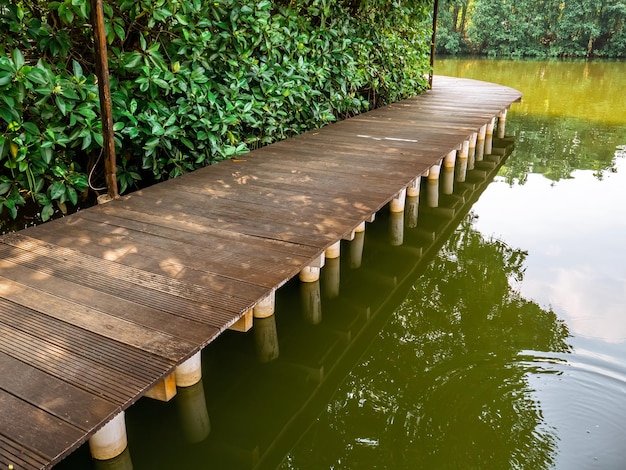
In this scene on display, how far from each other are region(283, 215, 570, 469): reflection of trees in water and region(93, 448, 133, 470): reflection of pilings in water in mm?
715

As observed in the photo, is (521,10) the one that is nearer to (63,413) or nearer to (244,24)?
(244,24)

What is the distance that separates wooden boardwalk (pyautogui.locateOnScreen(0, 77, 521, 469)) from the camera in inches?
77.0

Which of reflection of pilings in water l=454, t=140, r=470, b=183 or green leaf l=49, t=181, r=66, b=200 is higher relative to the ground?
green leaf l=49, t=181, r=66, b=200

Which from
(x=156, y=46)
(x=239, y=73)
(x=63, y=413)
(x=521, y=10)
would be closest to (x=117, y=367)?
(x=63, y=413)

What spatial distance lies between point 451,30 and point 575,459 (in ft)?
98.7

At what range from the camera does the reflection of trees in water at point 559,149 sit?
8.06m

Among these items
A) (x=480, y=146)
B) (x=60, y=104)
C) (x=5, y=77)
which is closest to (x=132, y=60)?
(x=60, y=104)

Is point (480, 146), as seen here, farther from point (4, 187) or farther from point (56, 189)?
point (4, 187)

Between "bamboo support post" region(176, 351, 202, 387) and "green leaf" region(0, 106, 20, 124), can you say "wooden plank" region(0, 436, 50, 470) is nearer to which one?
"bamboo support post" region(176, 351, 202, 387)

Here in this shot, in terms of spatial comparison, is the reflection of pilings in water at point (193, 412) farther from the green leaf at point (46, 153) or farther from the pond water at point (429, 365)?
the green leaf at point (46, 153)

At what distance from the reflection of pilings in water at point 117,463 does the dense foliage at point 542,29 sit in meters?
27.0

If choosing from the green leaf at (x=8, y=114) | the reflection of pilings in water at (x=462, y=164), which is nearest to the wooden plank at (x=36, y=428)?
the green leaf at (x=8, y=114)

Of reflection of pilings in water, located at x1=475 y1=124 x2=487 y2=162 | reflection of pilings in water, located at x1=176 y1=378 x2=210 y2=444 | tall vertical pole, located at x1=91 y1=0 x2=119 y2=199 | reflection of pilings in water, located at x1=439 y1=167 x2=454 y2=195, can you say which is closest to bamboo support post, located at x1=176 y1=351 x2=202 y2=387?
reflection of pilings in water, located at x1=176 y1=378 x2=210 y2=444

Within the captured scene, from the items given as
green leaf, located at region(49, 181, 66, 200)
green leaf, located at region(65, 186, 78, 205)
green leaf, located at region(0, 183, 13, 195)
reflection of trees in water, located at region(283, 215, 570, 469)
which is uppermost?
green leaf, located at region(0, 183, 13, 195)
